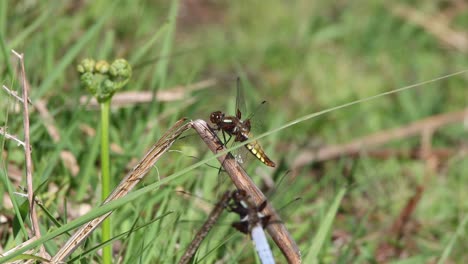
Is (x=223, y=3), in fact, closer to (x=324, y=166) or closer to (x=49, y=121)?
(x=324, y=166)

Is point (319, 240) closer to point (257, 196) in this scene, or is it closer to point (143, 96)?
point (257, 196)

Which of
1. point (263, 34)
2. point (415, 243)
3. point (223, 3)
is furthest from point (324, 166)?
point (223, 3)

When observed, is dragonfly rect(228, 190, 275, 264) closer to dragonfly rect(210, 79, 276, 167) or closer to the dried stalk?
the dried stalk

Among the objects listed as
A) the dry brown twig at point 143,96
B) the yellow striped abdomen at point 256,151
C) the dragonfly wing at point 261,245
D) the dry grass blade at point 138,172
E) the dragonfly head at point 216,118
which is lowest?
the dragonfly wing at point 261,245

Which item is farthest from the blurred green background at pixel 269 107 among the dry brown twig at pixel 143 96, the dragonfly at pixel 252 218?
the dragonfly at pixel 252 218

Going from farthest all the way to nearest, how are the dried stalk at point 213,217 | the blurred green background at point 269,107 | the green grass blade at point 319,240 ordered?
the blurred green background at point 269,107 → the green grass blade at point 319,240 → the dried stalk at point 213,217

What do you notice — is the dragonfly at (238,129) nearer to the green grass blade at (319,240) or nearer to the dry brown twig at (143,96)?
the green grass blade at (319,240)

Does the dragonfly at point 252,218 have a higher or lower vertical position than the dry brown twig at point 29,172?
lower
